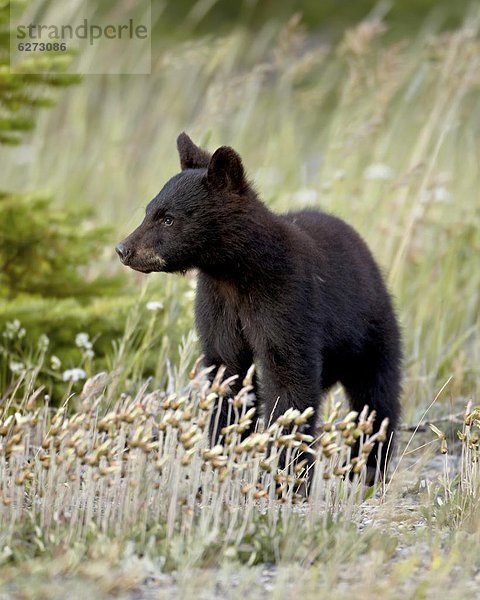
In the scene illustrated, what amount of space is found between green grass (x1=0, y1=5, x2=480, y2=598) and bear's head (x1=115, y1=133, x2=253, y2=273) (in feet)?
1.81

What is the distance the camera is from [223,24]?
54.7 ft

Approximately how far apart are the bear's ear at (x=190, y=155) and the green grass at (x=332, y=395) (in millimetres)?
831

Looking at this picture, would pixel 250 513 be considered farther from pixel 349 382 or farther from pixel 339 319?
→ pixel 349 382

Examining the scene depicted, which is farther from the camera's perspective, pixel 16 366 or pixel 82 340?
pixel 82 340

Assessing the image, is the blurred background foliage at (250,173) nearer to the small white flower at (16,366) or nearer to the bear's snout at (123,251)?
the small white flower at (16,366)

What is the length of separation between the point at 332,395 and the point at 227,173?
4.79 feet

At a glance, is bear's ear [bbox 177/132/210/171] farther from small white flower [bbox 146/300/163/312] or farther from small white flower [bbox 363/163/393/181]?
small white flower [bbox 363/163/393/181]

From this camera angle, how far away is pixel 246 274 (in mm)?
4328

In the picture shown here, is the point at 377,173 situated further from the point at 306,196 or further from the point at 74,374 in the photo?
the point at 74,374

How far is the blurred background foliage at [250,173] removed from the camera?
579cm

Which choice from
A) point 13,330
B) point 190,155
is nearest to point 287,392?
point 190,155

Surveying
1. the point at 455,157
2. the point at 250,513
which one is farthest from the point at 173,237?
the point at 455,157

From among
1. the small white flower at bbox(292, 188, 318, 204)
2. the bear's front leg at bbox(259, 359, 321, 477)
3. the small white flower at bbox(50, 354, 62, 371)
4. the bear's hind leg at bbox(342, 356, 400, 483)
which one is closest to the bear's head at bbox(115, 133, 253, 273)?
the bear's front leg at bbox(259, 359, 321, 477)

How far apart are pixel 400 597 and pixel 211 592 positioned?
54 cm
